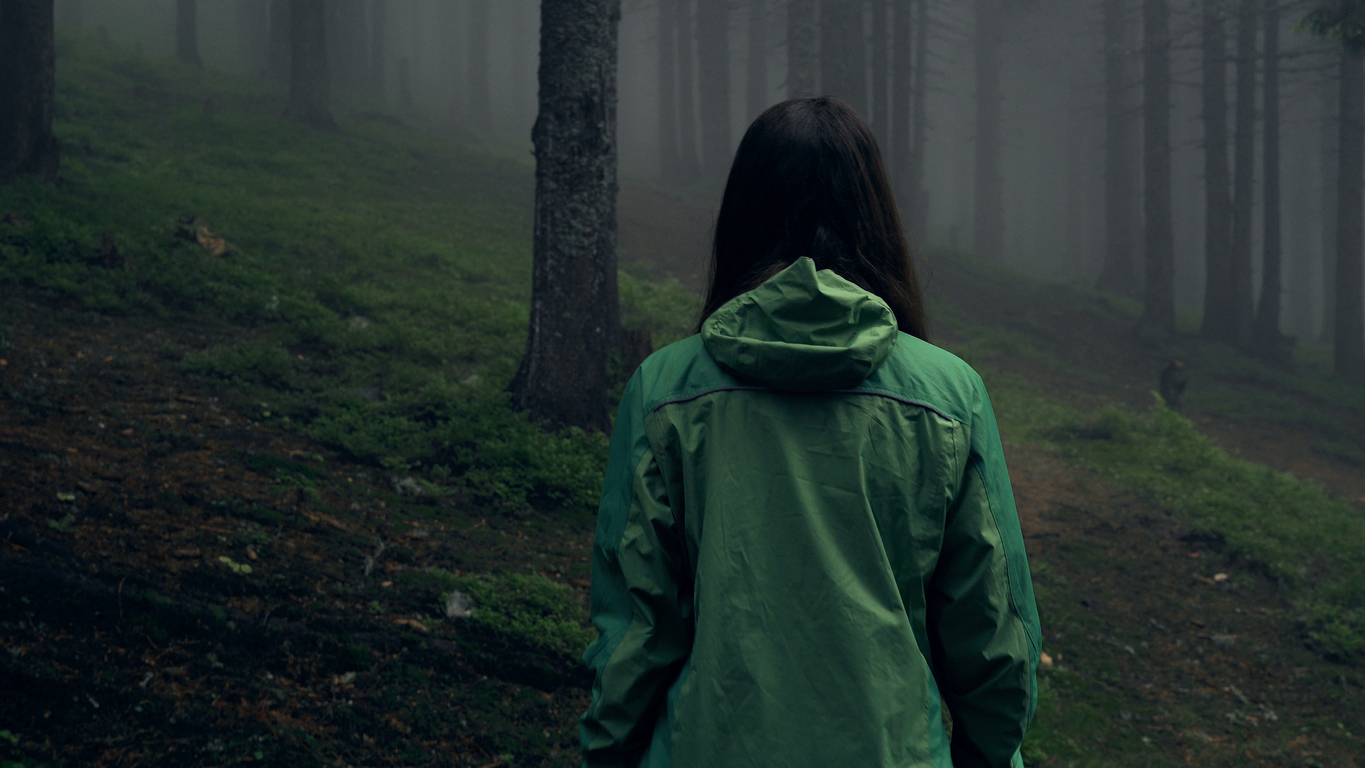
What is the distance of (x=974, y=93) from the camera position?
35.9 metres

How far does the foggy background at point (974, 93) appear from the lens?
91.4 feet

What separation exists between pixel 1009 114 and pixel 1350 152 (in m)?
39.0

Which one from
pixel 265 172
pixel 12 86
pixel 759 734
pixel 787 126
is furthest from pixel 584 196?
pixel 265 172

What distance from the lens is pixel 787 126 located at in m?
1.81

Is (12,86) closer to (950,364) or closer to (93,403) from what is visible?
(93,403)

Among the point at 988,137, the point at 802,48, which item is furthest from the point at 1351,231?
the point at 988,137

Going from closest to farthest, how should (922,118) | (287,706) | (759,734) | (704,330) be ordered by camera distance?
A: 1. (759,734)
2. (704,330)
3. (287,706)
4. (922,118)

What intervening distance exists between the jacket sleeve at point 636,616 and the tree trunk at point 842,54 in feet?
55.6

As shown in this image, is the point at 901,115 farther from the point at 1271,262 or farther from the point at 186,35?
the point at 186,35

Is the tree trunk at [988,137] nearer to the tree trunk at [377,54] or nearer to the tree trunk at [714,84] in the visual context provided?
the tree trunk at [714,84]

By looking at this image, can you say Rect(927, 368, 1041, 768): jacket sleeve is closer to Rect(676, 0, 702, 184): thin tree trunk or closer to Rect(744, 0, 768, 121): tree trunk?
Rect(676, 0, 702, 184): thin tree trunk

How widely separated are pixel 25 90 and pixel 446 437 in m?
7.33

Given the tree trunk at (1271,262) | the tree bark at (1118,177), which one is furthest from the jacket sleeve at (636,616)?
the tree bark at (1118,177)

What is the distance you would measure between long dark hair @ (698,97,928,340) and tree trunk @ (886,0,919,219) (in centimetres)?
1903
